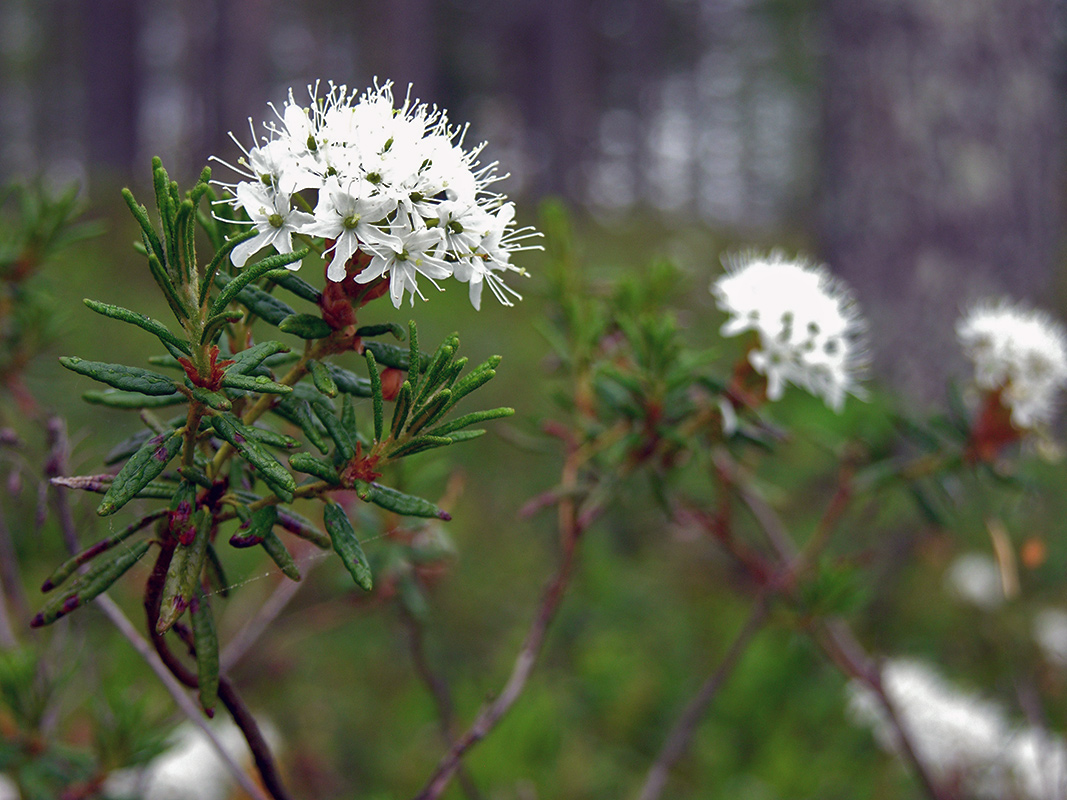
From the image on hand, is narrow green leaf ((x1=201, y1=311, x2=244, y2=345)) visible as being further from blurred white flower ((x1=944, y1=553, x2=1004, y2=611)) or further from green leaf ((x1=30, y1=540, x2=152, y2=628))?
blurred white flower ((x1=944, y1=553, x2=1004, y2=611))

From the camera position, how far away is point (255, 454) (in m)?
0.91

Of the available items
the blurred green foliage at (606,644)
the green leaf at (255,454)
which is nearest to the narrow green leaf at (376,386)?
the green leaf at (255,454)

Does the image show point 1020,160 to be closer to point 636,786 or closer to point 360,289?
point 636,786

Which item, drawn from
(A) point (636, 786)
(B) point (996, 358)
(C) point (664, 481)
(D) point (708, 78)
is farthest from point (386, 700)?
(D) point (708, 78)

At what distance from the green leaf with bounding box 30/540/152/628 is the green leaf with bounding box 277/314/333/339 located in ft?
1.09

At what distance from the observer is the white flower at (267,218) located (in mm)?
986

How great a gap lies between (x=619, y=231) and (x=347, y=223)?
1312 cm

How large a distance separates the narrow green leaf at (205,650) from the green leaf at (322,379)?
1.07 ft

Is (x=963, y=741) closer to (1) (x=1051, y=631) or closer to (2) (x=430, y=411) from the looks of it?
(1) (x=1051, y=631)

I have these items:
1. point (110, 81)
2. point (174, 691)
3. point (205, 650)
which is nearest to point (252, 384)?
point (205, 650)

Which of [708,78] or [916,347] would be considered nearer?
[916,347]

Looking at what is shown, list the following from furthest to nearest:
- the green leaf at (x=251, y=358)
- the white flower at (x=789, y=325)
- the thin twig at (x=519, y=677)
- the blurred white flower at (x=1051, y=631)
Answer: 1. the blurred white flower at (x=1051, y=631)
2. the white flower at (x=789, y=325)
3. the thin twig at (x=519, y=677)
4. the green leaf at (x=251, y=358)

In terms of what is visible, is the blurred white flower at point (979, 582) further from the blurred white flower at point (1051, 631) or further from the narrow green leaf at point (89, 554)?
the narrow green leaf at point (89, 554)

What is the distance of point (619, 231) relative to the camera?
44.9 feet
